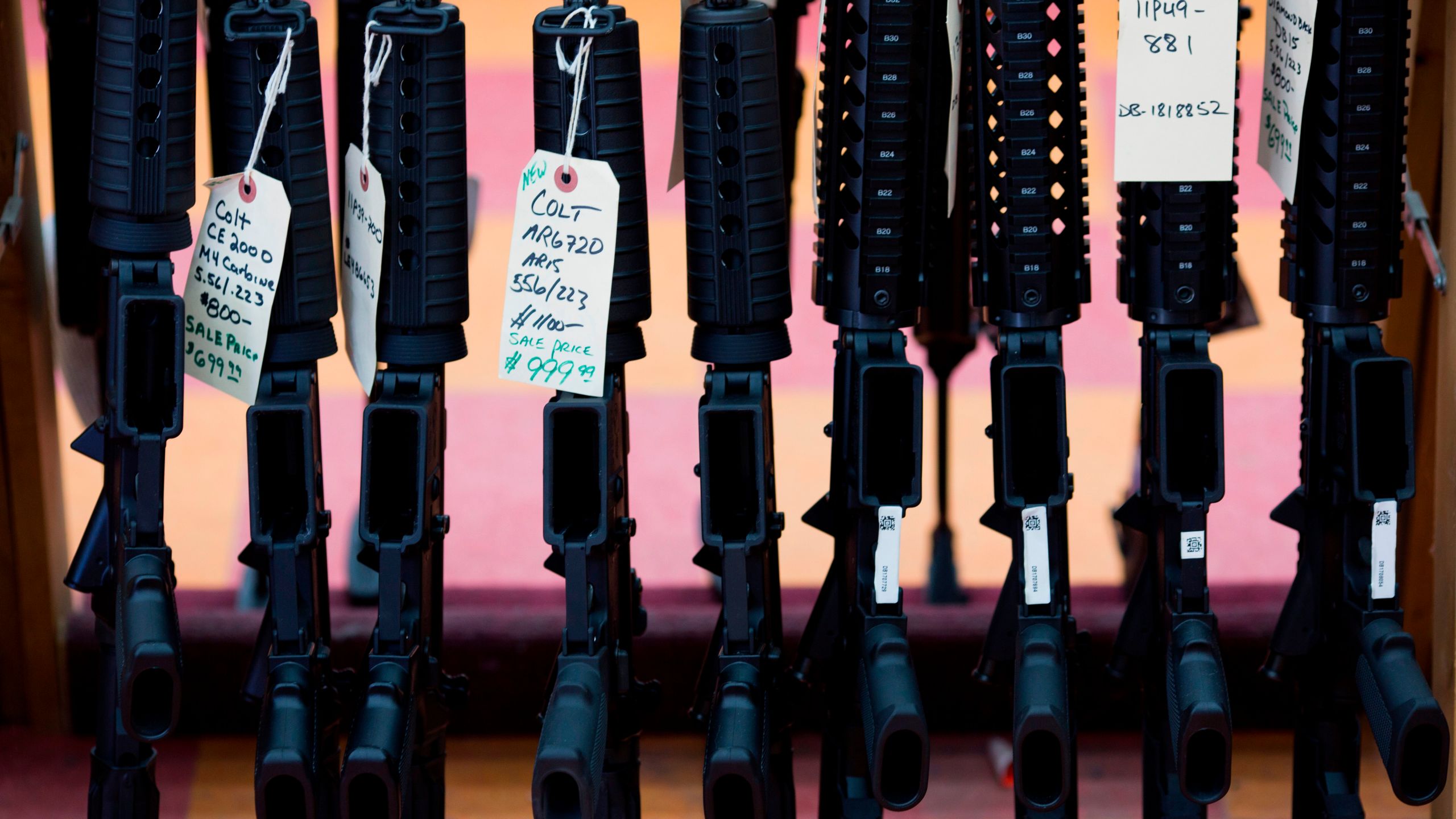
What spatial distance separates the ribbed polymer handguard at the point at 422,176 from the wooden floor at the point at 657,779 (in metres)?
0.64

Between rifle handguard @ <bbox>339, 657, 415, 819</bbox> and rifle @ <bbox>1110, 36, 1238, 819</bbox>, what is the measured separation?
54cm

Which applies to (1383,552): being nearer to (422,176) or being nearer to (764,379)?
(764,379)

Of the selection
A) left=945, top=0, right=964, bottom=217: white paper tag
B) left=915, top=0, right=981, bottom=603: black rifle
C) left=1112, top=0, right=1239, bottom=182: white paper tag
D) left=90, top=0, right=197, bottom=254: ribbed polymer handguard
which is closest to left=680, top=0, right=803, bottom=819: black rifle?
left=945, top=0, right=964, bottom=217: white paper tag

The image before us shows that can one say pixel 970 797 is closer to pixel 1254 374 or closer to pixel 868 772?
pixel 868 772

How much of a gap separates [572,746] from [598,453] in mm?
214

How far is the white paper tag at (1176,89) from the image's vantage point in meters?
1.13

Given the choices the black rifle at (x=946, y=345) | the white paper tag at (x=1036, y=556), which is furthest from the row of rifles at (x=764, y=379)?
the black rifle at (x=946, y=345)

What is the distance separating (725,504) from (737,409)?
8 cm

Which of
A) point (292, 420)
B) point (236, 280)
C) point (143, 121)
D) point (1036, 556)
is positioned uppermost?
point (143, 121)

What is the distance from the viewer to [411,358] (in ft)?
3.90

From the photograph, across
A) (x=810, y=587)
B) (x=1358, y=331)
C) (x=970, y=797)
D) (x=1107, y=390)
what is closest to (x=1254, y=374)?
(x=1107, y=390)

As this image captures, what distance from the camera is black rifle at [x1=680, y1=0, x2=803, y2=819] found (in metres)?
1.13

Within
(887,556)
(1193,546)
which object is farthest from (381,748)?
Answer: (1193,546)

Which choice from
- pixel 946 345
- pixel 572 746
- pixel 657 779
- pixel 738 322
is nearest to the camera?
pixel 572 746
